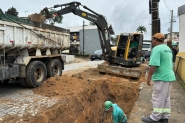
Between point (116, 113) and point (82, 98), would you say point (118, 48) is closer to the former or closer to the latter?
point (82, 98)

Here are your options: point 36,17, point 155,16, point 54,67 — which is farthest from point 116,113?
point 36,17

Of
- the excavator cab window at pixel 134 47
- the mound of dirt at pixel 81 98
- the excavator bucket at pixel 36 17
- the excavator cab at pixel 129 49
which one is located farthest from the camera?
the excavator cab window at pixel 134 47

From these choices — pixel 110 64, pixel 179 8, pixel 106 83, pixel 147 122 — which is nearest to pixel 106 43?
pixel 110 64

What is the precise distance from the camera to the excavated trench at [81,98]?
5905 millimetres

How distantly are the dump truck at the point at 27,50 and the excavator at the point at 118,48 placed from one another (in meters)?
2.26

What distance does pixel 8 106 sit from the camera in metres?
6.21

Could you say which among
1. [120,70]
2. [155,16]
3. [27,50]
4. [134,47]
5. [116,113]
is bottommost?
[116,113]

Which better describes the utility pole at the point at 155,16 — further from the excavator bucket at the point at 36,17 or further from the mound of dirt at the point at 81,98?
the excavator bucket at the point at 36,17

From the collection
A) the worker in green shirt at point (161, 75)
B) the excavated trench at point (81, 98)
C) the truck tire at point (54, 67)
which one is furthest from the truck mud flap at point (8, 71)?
the worker in green shirt at point (161, 75)

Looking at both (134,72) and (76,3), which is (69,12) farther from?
(134,72)

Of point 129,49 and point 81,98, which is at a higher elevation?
point 129,49

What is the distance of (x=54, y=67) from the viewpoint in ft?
32.8

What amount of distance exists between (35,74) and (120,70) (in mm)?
5050

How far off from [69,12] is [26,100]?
6336mm
